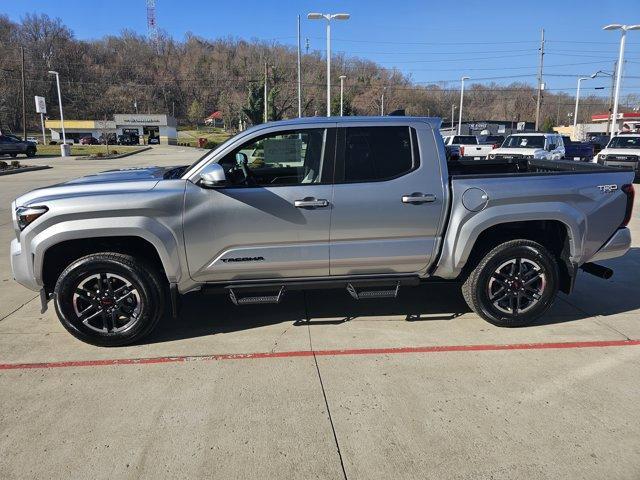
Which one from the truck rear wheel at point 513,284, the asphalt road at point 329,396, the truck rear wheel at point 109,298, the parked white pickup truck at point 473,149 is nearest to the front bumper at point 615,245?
the truck rear wheel at point 513,284

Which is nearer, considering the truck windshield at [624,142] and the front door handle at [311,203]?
the front door handle at [311,203]

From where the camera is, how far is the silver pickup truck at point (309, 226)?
398 centimetres

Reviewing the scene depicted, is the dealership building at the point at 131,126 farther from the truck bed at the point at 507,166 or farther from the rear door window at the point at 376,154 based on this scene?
the rear door window at the point at 376,154

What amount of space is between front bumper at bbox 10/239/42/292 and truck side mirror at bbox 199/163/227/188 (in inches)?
61.9

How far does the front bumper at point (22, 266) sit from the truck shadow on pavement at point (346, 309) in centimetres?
106

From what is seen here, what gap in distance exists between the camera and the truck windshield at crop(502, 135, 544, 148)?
1745 cm

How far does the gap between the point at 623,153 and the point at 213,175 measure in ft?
60.8

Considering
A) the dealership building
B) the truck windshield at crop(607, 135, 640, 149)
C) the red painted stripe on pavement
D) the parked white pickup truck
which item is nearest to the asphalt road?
the red painted stripe on pavement

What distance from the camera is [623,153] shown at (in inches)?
701

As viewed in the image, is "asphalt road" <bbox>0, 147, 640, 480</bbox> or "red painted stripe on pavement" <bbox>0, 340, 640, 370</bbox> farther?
"red painted stripe on pavement" <bbox>0, 340, 640, 370</bbox>

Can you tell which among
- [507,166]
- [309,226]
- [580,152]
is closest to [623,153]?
[580,152]

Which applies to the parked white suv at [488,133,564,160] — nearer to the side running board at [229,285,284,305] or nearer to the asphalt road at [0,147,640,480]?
the asphalt road at [0,147,640,480]

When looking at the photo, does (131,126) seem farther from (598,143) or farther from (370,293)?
(370,293)

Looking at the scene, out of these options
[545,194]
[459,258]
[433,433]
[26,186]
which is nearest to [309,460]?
[433,433]
